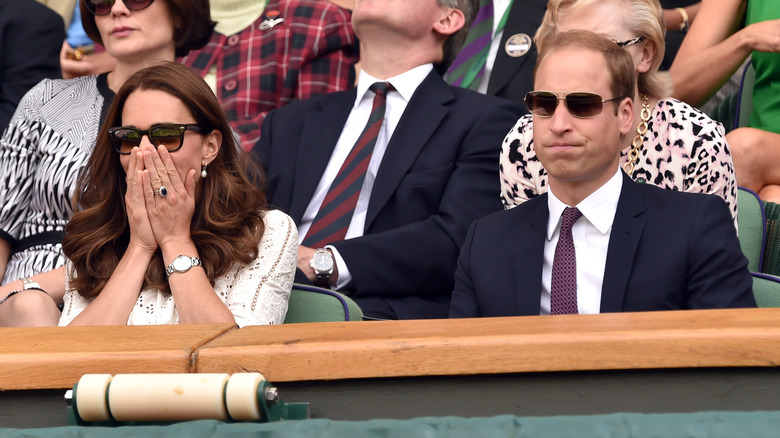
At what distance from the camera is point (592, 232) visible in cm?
221

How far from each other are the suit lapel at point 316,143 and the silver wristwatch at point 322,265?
0.37 m

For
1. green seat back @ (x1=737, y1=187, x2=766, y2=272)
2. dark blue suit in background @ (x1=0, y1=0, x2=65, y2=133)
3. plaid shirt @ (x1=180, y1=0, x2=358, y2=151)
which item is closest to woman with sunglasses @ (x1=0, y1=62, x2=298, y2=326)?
green seat back @ (x1=737, y1=187, x2=766, y2=272)

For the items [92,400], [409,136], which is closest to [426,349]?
[92,400]

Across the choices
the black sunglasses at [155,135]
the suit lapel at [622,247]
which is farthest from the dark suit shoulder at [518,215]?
the black sunglasses at [155,135]

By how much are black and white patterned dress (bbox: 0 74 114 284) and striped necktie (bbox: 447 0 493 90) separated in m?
1.36

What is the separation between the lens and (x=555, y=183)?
2.28 metres

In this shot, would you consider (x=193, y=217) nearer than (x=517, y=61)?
Yes

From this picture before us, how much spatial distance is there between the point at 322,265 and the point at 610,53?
0.89m

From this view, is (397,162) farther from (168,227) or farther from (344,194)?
(168,227)

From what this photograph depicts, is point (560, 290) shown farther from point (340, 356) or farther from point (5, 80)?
A: point (5, 80)

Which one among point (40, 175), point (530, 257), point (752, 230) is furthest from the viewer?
point (40, 175)

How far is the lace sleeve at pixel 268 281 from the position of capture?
217cm

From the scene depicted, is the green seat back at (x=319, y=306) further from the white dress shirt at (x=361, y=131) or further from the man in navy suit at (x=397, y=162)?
the white dress shirt at (x=361, y=131)

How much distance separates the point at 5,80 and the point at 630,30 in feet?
7.15
